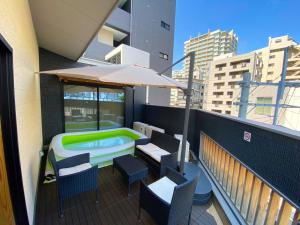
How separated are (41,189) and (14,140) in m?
1.97

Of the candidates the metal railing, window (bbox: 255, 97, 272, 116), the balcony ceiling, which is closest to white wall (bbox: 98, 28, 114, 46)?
the balcony ceiling

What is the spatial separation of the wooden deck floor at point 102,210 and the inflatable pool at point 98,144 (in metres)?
0.91

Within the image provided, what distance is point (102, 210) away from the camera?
230 centimetres

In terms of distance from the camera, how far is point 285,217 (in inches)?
61.6

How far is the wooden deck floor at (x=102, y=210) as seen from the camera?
212 cm

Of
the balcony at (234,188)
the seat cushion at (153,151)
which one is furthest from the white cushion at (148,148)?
the balcony at (234,188)

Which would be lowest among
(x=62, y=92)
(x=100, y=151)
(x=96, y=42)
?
(x=100, y=151)

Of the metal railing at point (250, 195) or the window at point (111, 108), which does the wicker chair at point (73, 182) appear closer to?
the metal railing at point (250, 195)

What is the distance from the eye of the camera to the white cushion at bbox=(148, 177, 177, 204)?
80.0 inches

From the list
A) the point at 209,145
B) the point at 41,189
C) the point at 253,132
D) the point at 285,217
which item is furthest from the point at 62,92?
the point at 285,217

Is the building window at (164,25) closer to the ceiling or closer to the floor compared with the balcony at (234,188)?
closer to the ceiling

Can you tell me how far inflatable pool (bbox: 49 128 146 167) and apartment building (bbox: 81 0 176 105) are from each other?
4179mm

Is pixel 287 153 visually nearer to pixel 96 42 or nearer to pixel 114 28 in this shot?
pixel 96 42

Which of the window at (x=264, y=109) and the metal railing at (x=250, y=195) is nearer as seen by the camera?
the metal railing at (x=250, y=195)
